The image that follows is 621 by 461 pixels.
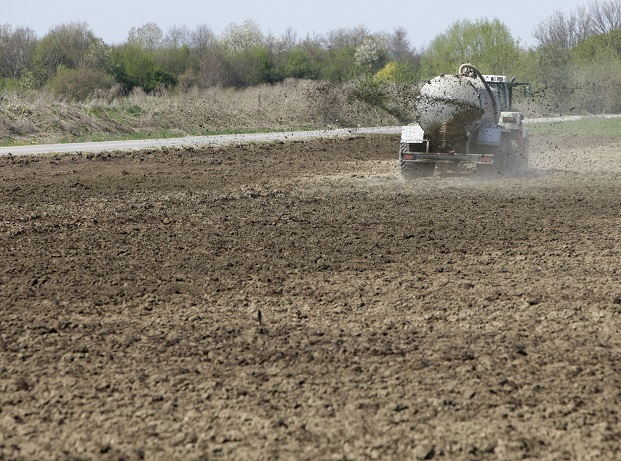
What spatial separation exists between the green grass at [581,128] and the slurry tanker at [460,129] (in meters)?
13.8

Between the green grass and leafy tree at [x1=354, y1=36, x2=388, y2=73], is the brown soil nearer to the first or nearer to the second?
the green grass

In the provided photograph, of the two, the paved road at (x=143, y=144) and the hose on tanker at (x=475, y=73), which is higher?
the hose on tanker at (x=475, y=73)

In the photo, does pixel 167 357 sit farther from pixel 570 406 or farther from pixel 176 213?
pixel 176 213

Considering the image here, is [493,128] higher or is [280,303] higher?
[493,128]

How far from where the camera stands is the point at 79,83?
4444cm

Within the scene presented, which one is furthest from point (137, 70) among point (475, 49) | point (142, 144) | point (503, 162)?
point (503, 162)

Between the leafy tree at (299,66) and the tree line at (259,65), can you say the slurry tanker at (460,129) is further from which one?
the leafy tree at (299,66)

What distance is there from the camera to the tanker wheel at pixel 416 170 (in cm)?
1653

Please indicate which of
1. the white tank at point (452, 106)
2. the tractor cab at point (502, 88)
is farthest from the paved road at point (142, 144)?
the tractor cab at point (502, 88)

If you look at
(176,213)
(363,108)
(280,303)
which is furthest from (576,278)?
(363,108)

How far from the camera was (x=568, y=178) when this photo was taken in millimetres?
16547

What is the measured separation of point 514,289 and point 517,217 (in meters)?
Answer: 4.24

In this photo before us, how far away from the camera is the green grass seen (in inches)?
1191

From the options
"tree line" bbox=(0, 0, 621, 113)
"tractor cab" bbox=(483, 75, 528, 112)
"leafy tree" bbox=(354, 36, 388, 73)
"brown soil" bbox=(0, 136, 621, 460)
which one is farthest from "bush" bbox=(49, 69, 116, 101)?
"leafy tree" bbox=(354, 36, 388, 73)
